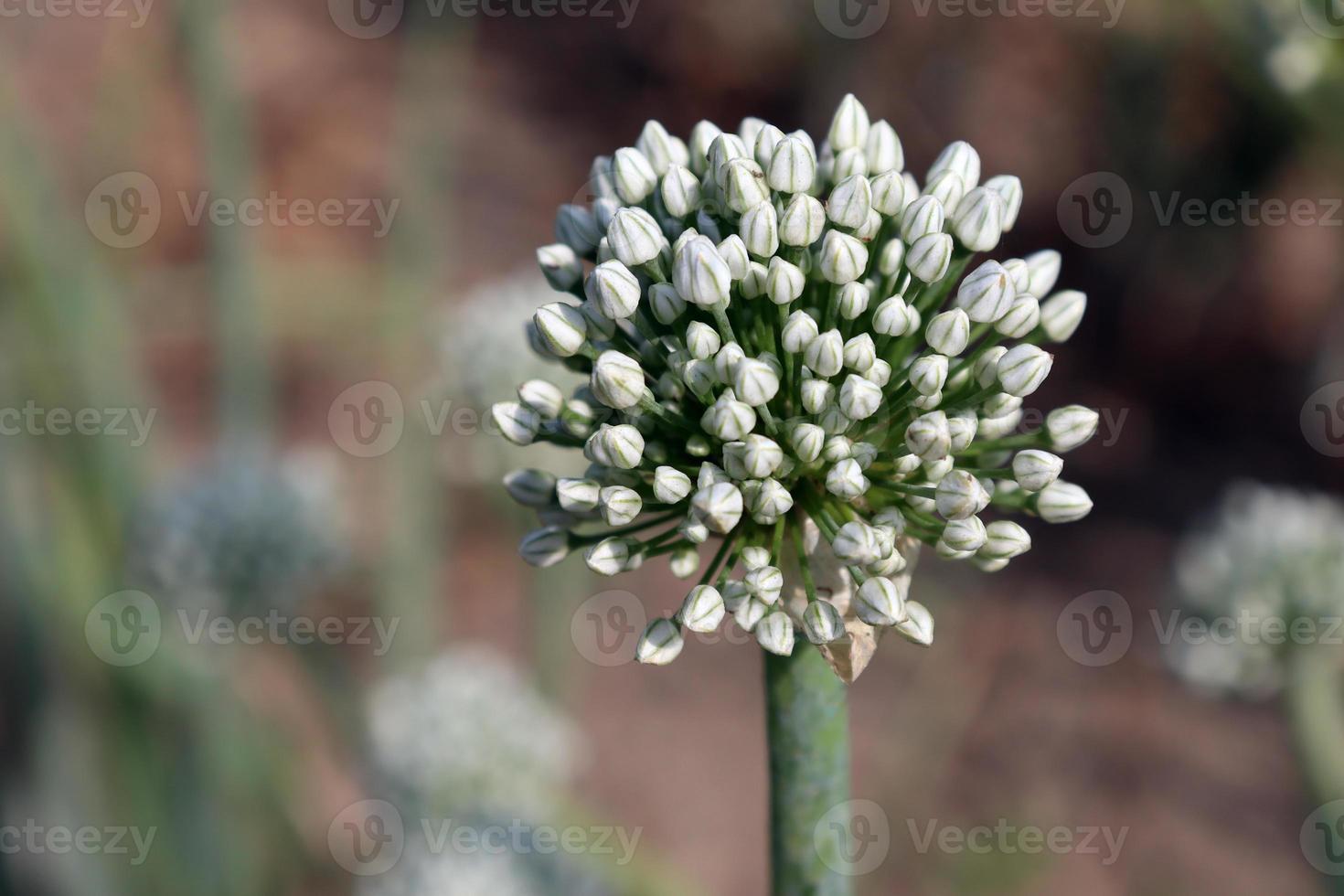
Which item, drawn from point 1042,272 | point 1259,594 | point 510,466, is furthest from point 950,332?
point 510,466

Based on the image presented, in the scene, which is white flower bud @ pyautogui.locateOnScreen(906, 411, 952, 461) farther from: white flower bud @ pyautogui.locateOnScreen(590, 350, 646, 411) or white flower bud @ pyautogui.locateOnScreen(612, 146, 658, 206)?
white flower bud @ pyautogui.locateOnScreen(612, 146, 658, 206)

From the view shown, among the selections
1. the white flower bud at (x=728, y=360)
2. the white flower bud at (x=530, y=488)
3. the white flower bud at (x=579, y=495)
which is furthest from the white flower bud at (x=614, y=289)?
the white flower bud at (x=530, y=488)

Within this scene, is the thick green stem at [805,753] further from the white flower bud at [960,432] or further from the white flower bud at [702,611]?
the white flower bud at [960,432]

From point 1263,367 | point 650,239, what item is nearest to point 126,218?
point 650,239

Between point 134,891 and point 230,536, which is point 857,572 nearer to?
point 230,536

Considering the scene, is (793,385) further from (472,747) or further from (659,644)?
(472,747)

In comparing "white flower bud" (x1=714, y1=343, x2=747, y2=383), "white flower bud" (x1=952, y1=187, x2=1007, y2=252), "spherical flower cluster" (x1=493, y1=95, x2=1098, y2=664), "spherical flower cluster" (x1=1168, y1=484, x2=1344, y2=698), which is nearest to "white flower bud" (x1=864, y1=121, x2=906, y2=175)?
"spherical flower cluster" (x1=493, y1=95, x2=1098, y2=664)

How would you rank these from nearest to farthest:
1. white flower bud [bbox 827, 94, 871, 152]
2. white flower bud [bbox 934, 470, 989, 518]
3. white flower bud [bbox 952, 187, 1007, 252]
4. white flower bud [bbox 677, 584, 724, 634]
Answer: white flower bud [bbox 934, 470, 989, 518] < white flower bud [bbox 677, 584, 724, 634] < white flower bud [bbox 952, 187, 1007, 252] < white flower bud [bbox 827, 94, 871, 152]
